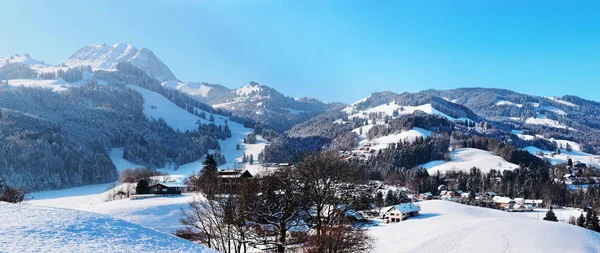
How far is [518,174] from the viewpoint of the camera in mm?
110562

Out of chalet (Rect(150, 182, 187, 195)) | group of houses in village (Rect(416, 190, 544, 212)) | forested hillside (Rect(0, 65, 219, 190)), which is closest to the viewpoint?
chalet (Rect(150, 182, 187, 195))

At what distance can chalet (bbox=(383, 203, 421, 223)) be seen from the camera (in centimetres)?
5978

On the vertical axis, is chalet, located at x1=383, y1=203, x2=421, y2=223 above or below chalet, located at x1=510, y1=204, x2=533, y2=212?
above

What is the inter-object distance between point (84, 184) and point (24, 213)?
112 meters

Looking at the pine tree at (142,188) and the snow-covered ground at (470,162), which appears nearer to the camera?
the pine tree at (142,188)

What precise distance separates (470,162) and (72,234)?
14901 cm

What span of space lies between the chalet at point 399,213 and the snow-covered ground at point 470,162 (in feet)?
249

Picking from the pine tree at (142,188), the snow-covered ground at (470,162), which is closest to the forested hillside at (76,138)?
the pine tree at (142,188)

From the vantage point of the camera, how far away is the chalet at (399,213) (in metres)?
59.8

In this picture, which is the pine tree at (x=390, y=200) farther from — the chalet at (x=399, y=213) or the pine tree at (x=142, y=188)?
the pine tree at (x=142, y=188)

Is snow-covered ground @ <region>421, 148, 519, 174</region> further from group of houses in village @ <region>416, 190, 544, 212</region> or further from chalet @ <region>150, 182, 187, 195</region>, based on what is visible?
chalet @ <region>150, 182, 187, 195</region>

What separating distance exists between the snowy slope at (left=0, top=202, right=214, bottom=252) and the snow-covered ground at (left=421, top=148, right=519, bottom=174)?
12957 centimetres

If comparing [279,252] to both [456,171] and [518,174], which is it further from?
[456,171]

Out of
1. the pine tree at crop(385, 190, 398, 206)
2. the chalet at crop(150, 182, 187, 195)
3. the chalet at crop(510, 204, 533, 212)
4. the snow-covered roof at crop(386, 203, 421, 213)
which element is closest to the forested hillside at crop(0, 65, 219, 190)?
the chalet at crop(150, 182, 187, 195)
